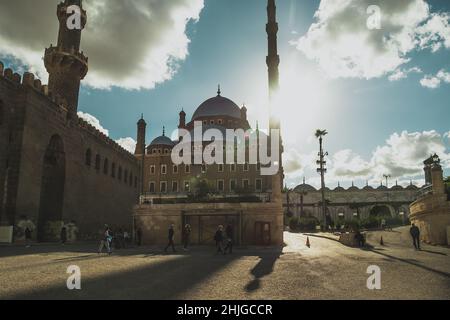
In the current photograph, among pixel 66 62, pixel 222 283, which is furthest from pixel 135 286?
pixel 66 62

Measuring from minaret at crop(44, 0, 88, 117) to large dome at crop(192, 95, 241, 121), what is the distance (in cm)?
3416

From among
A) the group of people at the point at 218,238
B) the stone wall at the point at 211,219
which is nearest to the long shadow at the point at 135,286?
the group of people at the point at 218,238

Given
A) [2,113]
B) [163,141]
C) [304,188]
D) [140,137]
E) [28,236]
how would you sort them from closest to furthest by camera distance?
[28,236] → [2,113] → [140,137] → [163,141] → [304,188]

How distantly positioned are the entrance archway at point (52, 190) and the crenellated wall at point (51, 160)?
0.34 ft

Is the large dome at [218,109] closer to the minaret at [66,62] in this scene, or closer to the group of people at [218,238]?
the minaret at [66,62]

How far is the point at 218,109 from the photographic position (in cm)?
6372

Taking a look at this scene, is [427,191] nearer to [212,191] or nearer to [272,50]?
[272,50]

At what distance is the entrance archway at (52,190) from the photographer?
26.5 metres

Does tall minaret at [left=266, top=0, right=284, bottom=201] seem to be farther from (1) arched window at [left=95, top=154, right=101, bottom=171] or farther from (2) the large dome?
(2) the large dome

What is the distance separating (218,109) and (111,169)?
30152mm

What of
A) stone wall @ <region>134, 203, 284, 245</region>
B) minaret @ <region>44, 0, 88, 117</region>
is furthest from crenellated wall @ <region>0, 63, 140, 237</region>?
stone wall @ <region>134, 203, 284, 245</region>

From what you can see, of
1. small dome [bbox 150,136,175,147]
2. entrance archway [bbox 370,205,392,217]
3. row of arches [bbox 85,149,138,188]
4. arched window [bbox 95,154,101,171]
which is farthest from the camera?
Result: entrance archway [bbox 370,205,392,217]

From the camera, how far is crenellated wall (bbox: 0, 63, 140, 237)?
21656mm
